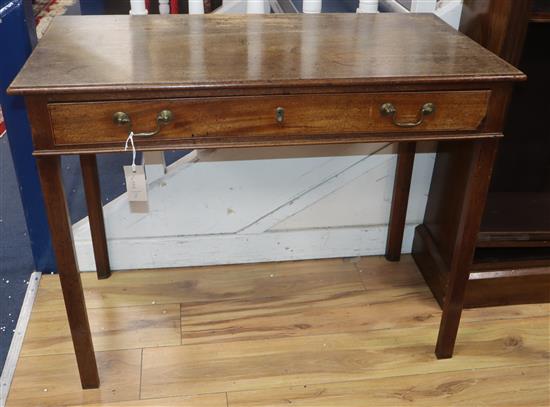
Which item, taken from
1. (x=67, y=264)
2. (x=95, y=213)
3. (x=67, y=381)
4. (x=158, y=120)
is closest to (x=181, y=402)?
(x=67, y=381)

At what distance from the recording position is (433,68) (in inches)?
48.0

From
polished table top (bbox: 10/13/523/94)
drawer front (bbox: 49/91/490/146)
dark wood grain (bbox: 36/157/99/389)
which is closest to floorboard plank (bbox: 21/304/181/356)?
dark wood grain (bbox: 36/157/99/389)

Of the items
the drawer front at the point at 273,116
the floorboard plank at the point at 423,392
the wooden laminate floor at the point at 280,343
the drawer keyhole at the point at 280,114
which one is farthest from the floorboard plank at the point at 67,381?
the drawer keyhole at the point at 280,114

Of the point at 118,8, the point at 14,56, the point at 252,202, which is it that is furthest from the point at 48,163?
the point at 118,8

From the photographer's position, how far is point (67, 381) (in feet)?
4.97

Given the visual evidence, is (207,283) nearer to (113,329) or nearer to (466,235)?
(113,329)

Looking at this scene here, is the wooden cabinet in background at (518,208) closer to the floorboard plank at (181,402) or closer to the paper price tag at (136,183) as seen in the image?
the floorboard plank at (181,402)

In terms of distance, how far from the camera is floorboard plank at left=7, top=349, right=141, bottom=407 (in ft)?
4.81

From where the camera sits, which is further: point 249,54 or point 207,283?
point 207,283

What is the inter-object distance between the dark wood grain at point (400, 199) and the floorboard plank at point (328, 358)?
32 centimetres

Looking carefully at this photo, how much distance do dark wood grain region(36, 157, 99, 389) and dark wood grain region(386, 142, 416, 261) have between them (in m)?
0.96

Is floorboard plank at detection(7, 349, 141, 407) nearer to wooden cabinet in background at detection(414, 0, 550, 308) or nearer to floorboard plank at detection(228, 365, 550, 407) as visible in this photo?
floorboard plank at detection(228, 365, 550, 407)

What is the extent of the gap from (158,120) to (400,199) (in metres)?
0.93

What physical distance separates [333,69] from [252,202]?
72 centimetres
